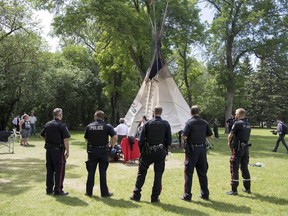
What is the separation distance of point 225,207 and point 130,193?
217 centimetres

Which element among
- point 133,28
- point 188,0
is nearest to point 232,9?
point 188,0

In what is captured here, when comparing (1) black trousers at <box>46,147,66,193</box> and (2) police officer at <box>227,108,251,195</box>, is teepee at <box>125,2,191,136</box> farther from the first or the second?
(1) black trousers at <box>46,147,66,193</box>

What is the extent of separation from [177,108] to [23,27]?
15110 mm

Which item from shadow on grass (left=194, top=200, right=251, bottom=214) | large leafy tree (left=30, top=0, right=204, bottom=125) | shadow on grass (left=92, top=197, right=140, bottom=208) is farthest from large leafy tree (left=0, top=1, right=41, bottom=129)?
shadow on grass (left=194, top=200, right=251, bottom=214)

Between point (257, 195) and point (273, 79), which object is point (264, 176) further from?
point (273, 79)

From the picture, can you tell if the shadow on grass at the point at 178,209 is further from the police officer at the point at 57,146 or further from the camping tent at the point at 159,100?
the camping tent at the point at 159,100

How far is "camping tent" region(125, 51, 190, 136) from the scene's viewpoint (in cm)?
1616

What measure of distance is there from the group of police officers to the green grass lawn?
0.31 metres

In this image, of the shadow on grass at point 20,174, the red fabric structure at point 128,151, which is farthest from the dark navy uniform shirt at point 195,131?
the red fabric structure at point 128,151

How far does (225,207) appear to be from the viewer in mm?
6445

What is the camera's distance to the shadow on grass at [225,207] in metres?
6.19

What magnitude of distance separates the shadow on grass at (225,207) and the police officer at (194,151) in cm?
31

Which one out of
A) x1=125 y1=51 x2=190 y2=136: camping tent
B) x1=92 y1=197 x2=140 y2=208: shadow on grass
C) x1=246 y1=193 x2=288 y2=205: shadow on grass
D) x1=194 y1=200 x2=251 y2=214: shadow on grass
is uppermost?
x1=125 y1=51 x2=190 y2=136: camping tent

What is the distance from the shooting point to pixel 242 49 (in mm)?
30750
